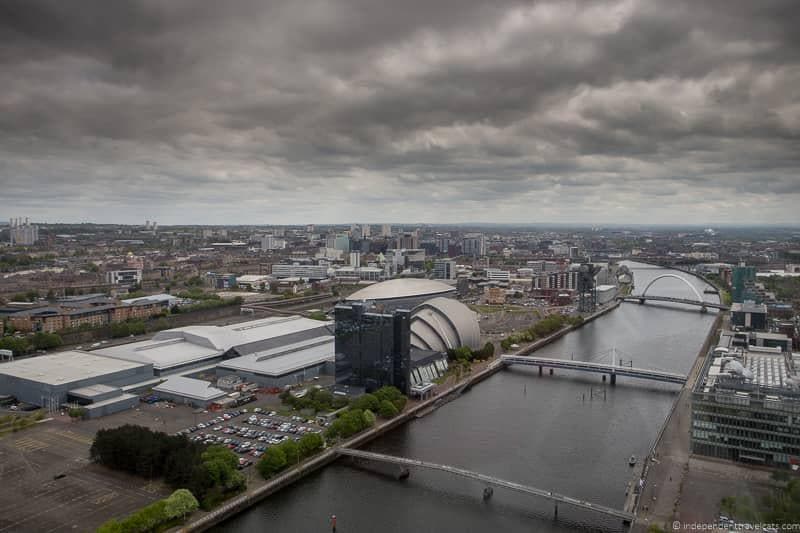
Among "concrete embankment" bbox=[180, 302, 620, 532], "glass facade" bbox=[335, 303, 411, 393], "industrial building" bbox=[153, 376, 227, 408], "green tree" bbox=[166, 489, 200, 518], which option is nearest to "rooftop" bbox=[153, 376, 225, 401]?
"industrial building" bbox=[153, 376, 227, 408]

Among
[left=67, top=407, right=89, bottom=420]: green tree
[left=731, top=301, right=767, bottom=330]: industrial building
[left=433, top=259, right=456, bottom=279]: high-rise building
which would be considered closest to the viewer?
[left=67, top=407, right=89, bottom=420]: green tree

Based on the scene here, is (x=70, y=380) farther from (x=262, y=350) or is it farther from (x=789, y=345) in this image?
(x=789, y=345)

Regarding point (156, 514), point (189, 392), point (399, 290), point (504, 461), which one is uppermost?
point (399, 290)

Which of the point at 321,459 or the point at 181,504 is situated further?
the point at 321,459

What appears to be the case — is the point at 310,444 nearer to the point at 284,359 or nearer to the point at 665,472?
the point at 665,472

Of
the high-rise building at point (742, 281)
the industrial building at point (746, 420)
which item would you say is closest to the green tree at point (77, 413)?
the industrial building at point (746, 420)

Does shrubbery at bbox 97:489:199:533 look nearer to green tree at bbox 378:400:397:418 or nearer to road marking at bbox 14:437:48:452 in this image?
road marking at bbox 14:437:48:452

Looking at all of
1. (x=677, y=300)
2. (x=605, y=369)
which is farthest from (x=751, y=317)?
(x=677, y=300)
